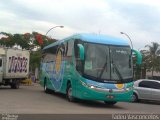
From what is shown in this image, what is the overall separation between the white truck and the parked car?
10465 millimetres

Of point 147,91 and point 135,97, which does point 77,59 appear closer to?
point 147,91

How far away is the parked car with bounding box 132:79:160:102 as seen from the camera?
26578mm

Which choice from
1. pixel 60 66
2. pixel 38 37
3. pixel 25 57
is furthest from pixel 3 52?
pixel 38 37

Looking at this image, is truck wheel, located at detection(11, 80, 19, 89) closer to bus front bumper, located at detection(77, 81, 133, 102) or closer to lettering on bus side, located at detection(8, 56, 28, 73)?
lettering on bus side, located at detection(8, 56, 28, 73)

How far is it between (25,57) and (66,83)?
39.1 feet

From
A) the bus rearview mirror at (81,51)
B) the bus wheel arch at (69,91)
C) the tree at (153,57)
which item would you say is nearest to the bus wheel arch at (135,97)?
the bus wheel arch at (69,91)

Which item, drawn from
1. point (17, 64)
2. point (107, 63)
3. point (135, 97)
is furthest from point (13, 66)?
point (107, 63)

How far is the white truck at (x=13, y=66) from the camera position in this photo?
3228 centimetres

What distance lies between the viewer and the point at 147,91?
26.7 metres

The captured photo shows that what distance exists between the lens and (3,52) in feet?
106

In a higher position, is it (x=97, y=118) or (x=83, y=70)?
(x=83, y=70)

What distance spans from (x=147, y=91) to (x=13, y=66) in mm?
11315

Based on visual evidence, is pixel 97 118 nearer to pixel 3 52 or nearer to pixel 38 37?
pixel 3 52

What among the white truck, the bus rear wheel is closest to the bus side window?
the white truck
